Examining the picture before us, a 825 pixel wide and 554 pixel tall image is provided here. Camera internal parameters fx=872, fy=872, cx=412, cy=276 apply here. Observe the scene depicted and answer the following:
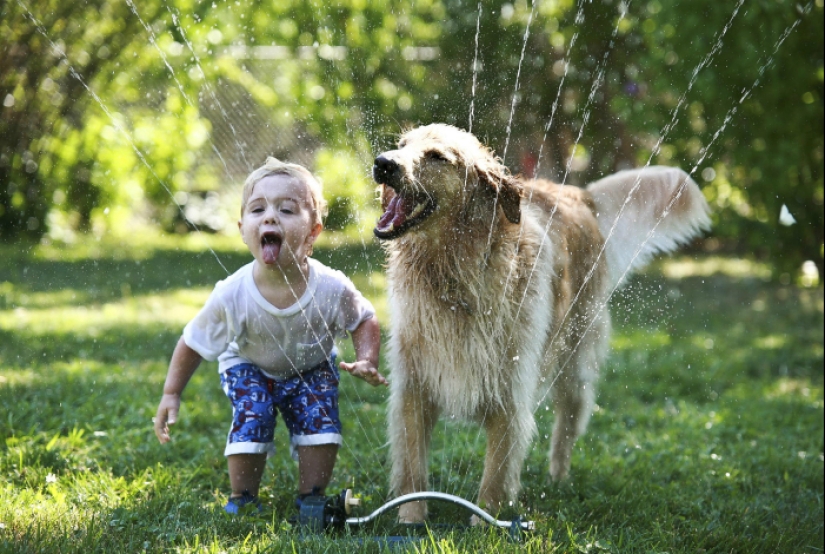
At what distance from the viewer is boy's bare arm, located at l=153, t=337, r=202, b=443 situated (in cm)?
295

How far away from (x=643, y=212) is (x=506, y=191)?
1.27m

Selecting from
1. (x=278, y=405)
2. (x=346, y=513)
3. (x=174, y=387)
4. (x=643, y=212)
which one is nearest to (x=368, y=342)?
(x=278, y=405)

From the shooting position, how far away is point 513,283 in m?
Result: 3.11

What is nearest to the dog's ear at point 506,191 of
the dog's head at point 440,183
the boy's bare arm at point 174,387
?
the dog's head at point 440,183

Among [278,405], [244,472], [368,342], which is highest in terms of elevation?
[368,342]

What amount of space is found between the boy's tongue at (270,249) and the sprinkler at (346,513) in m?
0.79

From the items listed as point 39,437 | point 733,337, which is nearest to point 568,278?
point 39,437

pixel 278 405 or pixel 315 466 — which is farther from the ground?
pixel 278 405

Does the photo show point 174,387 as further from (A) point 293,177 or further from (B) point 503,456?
(B) point 503,456

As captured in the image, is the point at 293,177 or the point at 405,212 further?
the point at 293,177

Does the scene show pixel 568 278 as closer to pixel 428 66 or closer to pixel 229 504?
pixel 229 504

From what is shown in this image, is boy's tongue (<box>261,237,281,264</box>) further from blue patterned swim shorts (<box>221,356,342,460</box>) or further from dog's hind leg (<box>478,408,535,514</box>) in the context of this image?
dog's hind leg (<box>478,408,535,514</box>)

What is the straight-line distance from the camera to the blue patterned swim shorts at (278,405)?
3098 millimetres

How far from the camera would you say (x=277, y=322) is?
3.03 meters
